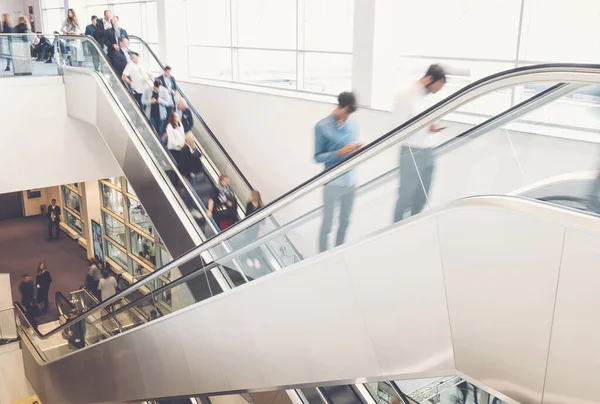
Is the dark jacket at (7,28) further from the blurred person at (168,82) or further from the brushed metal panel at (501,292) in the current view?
the brushed metal panel at (501,292)

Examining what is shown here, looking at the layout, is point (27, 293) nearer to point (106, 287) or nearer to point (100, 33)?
point (106, 287)

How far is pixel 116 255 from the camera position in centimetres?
1617

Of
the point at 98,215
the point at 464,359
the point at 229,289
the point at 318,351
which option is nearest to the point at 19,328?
the point at 98,215

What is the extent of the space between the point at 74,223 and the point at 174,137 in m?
12.5

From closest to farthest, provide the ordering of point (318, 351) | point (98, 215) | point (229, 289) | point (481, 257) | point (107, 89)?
point (481, 257)
point (318, 351)
point (229, 289)
point (107, 89)
point (98, 215)

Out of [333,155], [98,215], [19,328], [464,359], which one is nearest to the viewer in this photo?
[464,359]

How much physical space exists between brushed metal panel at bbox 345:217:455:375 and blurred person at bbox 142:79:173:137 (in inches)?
240

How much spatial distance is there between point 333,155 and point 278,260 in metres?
1.22

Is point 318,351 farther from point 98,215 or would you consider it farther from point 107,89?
point 98,215

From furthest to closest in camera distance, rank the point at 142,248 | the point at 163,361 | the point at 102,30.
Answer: the point at 142,248 < the point at 102,30 < the point at 163,361

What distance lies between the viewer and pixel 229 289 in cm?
443

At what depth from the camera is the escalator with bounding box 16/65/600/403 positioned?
2.26m

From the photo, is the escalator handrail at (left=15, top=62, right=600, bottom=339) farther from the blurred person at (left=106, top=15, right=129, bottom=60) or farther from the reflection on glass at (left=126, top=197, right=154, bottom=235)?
the reflection on glass at (left=126, top=197, right=154, bottom=235)

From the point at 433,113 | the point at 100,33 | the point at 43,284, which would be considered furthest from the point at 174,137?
the point at 43,284
